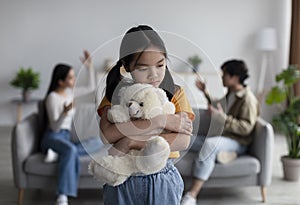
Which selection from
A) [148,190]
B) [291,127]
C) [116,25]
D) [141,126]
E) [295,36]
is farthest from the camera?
[116,25]

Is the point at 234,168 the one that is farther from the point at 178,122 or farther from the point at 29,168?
the point at 178,122

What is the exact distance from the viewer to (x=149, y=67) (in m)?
1.30

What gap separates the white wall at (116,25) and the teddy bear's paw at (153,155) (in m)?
5.44

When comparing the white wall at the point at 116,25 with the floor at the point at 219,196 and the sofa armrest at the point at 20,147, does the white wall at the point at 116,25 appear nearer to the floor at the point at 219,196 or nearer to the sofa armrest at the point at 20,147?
the floor at the point at 219,196

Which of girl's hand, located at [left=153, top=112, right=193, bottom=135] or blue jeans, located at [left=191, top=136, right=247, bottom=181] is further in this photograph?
blue jeans, located at [left=191, top=136, right=247, bottom=181]

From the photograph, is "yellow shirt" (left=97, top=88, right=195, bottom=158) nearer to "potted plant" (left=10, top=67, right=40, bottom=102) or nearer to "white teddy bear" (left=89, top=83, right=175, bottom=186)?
"white teddy bear" (left=89, top=83, right=175, bottom=186)

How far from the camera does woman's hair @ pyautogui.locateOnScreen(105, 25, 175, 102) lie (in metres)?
1.29

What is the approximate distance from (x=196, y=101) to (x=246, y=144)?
7.33ft

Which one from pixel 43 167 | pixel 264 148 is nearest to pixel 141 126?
pixel 43 167

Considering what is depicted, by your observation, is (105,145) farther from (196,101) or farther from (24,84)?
(24,84)

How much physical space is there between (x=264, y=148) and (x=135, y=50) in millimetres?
2389

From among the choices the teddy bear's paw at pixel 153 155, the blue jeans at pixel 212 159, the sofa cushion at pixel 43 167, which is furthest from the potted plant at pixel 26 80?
the teddy bear's paw at pixel 153 155

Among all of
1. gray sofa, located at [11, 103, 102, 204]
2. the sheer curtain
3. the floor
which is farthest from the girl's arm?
the sheer curtain

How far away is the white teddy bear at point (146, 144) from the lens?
127 cm
